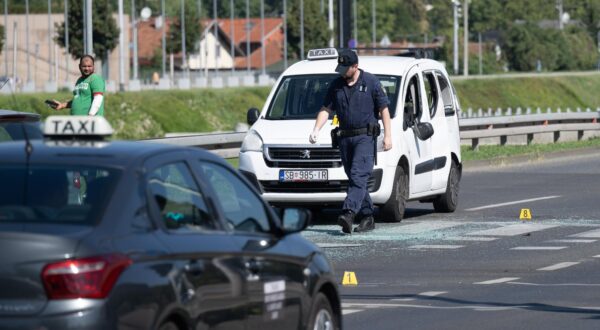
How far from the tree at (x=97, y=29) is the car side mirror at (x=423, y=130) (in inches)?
3200

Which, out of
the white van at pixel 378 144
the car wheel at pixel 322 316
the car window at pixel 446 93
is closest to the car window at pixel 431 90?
the white van at pixel 378 144

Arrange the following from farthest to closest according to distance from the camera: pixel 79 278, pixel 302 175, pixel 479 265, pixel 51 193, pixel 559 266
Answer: pixel 302 175
pixel 479 265
pixel 559 266
pixel 51 193
pixel 79 278

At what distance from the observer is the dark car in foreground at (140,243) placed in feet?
20.6

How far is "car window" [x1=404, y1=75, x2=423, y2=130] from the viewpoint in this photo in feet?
59.4

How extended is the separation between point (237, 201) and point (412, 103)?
1060 cm

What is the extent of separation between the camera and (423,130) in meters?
18.3

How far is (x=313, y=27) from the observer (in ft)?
405

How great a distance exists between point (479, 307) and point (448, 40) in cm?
14342

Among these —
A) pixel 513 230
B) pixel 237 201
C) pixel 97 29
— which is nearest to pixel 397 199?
pixel 513 230

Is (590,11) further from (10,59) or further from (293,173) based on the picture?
(293,173)

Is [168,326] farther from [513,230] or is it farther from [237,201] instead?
[513,230]

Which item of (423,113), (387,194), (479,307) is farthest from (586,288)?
(423,113)

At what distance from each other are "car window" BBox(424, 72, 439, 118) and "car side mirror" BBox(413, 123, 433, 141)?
835mm

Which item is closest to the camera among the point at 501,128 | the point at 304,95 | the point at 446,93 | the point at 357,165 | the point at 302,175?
the point at 357,165
